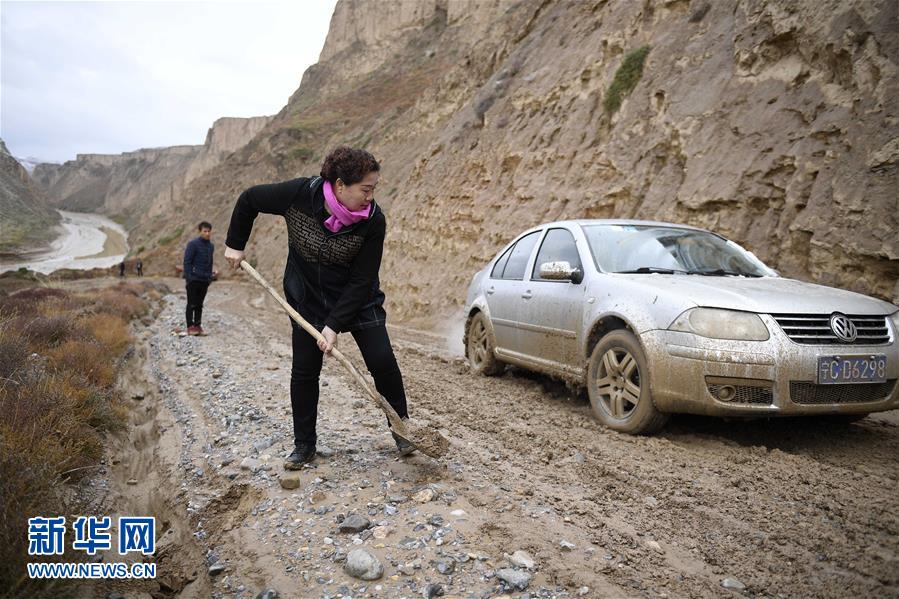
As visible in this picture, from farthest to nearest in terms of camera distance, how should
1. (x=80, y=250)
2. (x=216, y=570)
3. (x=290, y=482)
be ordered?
(x=80, y=250), (x=290, y=482), (x=216, y=570)

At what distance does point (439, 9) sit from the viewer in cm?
5078

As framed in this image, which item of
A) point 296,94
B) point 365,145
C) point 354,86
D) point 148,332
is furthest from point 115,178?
point 148,332

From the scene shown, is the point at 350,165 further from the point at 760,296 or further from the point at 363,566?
the point at 760,296

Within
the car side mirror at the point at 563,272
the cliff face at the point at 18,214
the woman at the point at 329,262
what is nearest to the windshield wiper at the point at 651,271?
the car side mirror at the point at 563,272

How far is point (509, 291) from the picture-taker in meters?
6.21

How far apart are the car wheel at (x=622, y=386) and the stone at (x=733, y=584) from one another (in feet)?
Answer: 5.65

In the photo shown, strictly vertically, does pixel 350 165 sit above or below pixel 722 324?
above

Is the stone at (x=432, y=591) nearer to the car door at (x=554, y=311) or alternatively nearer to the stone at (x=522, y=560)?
the stone at (x=522, y=560)

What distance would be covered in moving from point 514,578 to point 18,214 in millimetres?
90710

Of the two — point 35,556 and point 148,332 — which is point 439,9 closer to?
point 148,332

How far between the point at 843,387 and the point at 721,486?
1178 mm

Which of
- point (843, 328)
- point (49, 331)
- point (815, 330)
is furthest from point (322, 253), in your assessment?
point (49, 331)

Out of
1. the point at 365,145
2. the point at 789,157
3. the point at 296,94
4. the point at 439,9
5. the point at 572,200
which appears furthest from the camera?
the point at 296,94

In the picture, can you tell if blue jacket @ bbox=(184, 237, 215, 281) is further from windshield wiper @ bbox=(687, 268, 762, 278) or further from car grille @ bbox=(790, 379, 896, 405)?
car grille @ bbox=(790, 379, 896, 405)
